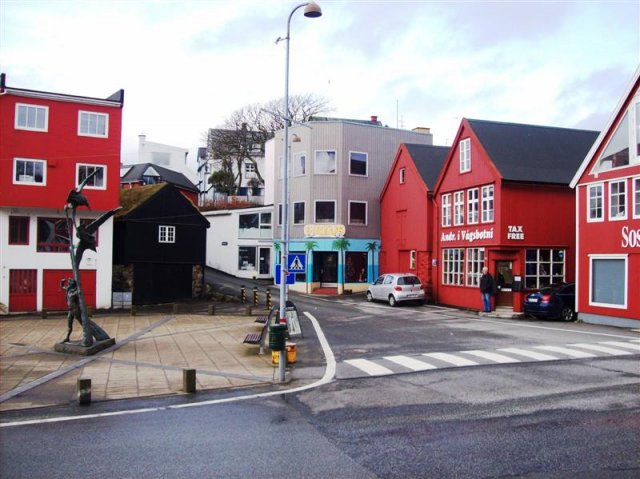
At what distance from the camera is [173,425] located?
8.37 meters

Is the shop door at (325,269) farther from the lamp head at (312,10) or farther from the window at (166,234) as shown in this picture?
the lamp head at (312,10)

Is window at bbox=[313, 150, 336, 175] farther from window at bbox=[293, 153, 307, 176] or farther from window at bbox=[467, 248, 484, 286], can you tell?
window at bbox=[467, 248, 484, 286]

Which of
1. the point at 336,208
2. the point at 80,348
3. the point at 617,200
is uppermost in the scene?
the point at 336,208

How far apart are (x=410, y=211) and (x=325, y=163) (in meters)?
7.63

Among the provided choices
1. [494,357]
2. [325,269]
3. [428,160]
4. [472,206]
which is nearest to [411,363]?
[494,357]

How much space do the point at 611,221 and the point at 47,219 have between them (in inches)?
1016

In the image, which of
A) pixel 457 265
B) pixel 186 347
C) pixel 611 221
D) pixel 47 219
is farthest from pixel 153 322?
pixel 611 221

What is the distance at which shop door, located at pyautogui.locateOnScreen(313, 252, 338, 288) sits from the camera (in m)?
39.3

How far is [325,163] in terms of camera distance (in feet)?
130

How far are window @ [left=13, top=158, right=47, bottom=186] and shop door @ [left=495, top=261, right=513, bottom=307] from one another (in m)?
22.5

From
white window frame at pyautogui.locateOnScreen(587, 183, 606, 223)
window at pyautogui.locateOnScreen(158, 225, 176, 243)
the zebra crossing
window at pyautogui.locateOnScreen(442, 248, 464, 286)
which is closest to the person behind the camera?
the zebra crossing

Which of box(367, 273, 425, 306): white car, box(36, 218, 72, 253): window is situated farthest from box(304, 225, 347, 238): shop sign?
box(36, 218, 72, 253): window

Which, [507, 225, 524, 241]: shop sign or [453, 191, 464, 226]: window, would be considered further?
[453, 191, 464, 226]: window

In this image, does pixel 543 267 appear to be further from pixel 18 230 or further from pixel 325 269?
pixel 18 230
